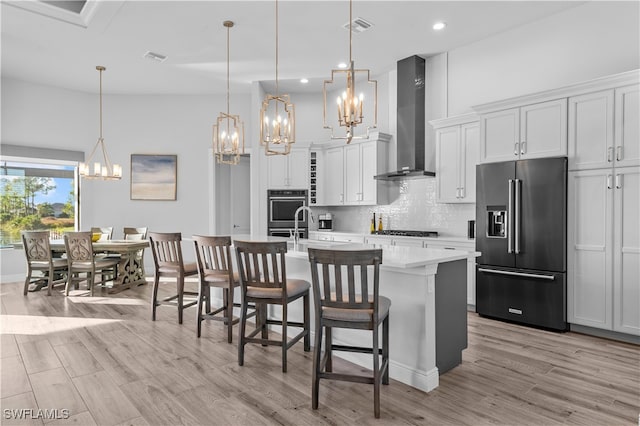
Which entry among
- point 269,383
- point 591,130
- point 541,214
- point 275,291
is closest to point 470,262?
point 541,214

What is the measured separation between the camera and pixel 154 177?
773cm

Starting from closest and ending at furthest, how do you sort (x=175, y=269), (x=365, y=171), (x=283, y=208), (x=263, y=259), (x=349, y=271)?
(x=349, y=271), (x=263, y=259), (x=175, y=269), (x=365, y=171), (x=283, y=208)

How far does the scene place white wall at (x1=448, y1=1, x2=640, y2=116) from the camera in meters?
4.04

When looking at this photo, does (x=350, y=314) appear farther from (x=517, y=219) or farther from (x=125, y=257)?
(x=125, y=257)

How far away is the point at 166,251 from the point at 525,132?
4036mm

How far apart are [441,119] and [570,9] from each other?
175cm

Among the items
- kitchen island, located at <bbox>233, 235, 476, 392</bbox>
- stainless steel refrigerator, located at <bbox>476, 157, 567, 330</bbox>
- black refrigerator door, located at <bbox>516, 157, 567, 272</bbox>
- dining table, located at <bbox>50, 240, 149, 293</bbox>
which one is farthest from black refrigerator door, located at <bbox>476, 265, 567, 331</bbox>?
dining table, located at <bbox>50, 240, 149, 293</bbox>

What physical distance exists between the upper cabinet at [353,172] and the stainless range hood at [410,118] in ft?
1.16

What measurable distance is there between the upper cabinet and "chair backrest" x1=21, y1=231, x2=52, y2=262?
161 inches

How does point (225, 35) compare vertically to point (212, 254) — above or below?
above

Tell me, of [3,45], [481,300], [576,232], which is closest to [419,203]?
[481,300]

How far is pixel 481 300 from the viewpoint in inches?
177

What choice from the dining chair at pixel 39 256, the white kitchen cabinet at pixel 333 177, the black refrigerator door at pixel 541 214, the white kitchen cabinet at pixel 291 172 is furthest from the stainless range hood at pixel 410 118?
the dining chair at pixel 39 256

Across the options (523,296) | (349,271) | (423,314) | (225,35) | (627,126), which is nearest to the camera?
(349,271)
